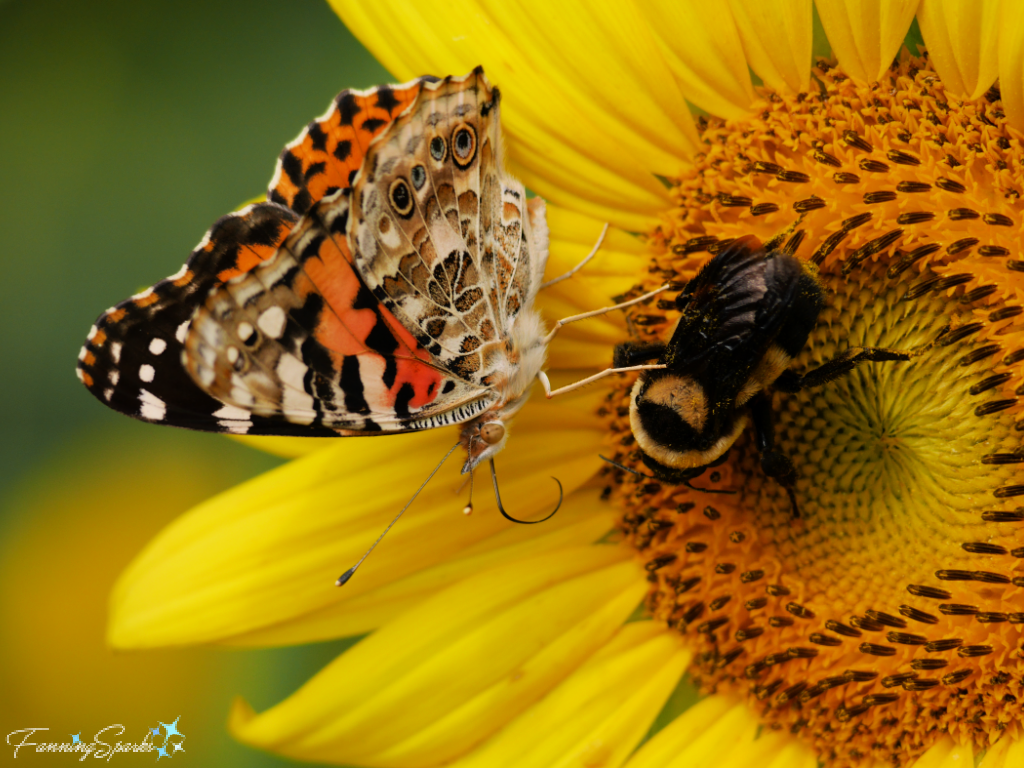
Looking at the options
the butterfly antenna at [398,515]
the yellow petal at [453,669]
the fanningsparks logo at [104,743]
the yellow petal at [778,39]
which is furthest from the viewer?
the fanningsparks logo at [104,743]

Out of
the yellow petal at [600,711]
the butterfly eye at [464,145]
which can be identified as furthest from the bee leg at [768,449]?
the butterfly eye at [464,145]

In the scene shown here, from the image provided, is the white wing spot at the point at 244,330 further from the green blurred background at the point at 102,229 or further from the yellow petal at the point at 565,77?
the green blurred background at the point at 102,229

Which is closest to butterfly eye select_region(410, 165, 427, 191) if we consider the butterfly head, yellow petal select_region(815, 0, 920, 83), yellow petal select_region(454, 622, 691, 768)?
the butterfly head

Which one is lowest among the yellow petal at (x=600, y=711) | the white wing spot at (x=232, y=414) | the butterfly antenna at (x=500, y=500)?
the yellow petal at (x=600, y=711)

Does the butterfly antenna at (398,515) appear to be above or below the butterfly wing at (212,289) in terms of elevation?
below

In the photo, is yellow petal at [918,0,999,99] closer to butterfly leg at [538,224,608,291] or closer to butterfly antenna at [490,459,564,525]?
butterfly leg at [538,224,608,291]

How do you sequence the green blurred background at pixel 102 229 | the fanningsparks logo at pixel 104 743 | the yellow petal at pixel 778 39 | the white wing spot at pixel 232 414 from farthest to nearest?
1. the green blurred background at pixel 102 229
2. the fanningsparks logo at pixel 104 743
3. the yellow petal at pixel 778 39
4. the white wing spot at pixel 232 414
